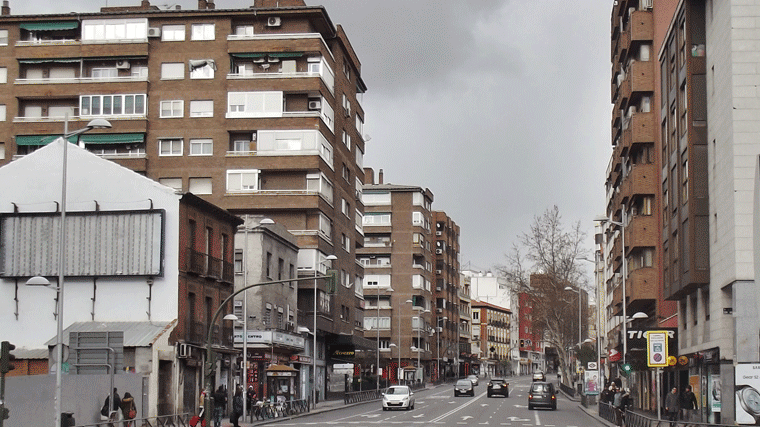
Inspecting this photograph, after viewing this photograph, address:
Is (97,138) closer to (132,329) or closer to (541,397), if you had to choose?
(132,329)

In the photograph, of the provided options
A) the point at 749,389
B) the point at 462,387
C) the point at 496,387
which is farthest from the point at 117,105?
the point at 749,389

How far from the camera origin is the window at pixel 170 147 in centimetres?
6688

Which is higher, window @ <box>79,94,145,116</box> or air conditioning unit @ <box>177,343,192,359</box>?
window @ <box>79,94,145,116</box>

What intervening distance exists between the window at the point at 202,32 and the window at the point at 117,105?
5229 millimetres

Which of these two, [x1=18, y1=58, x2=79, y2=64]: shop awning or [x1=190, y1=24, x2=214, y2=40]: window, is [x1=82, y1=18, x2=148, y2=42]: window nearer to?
[x1=18, y1=58, x2=79, y2=64]: shop awning

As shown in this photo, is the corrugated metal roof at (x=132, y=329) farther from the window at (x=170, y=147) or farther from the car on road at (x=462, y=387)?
the car on road at (x=462, y=387)

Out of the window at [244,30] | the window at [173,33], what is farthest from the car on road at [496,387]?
the window at [173,33]

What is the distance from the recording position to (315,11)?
6725cm

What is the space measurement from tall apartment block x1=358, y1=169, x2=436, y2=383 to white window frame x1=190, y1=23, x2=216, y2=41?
5580 cm

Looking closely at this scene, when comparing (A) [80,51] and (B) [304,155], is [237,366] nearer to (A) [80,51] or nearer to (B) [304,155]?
(B) [304,155]

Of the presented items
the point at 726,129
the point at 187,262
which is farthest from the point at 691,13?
the point at 187,262

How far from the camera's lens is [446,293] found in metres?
144

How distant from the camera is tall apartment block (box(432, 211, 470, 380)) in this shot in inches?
5556

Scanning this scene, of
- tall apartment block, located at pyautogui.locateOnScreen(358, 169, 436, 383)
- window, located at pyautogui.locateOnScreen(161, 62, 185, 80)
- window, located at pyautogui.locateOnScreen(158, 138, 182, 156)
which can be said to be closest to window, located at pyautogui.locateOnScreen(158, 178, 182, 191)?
window, located at pyautogui.locateOnScreen(158, 138, 182, 156)
